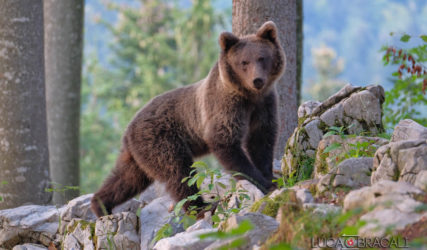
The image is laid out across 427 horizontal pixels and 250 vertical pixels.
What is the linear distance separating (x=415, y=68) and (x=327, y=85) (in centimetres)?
3039

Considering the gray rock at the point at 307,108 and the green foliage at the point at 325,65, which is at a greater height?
the gray rock at the point at 307,108

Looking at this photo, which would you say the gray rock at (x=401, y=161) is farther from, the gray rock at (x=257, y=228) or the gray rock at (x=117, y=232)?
the gray rock at (x=117, y=232)

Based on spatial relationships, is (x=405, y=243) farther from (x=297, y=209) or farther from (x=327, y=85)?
(x=327, y=85)

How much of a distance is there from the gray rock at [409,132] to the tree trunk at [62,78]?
20.9ft

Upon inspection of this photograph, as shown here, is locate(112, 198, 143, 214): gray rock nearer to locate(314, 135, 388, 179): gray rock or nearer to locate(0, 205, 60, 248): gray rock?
locate(0, 205, 60, 248): gray rock

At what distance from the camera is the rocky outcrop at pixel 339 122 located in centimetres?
490

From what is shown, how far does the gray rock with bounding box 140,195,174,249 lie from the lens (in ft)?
16.4

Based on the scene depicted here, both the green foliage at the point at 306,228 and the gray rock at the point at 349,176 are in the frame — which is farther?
the gray rock at the point at 349,176

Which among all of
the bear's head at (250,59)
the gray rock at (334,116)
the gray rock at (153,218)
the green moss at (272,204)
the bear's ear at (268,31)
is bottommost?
the gray rock at (153,218)

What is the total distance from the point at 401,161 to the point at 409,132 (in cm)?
81

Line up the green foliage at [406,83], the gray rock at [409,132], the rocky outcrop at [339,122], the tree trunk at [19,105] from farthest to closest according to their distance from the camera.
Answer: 1. the tree trunk at [19,105]
2. the green foliage at [406,83]
3. the rocky outcrop at [339,122]
4. the gray rock at [409,132]

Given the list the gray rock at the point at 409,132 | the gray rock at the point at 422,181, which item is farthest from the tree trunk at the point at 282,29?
the gray rock at the point at 422,181

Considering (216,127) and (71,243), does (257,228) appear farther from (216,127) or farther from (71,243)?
(71,243)

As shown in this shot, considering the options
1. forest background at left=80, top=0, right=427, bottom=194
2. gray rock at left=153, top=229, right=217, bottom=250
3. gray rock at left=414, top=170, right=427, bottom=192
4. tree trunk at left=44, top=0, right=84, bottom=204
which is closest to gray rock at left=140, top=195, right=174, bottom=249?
gray rock at left=153, top=229, right=217, bottom=250
